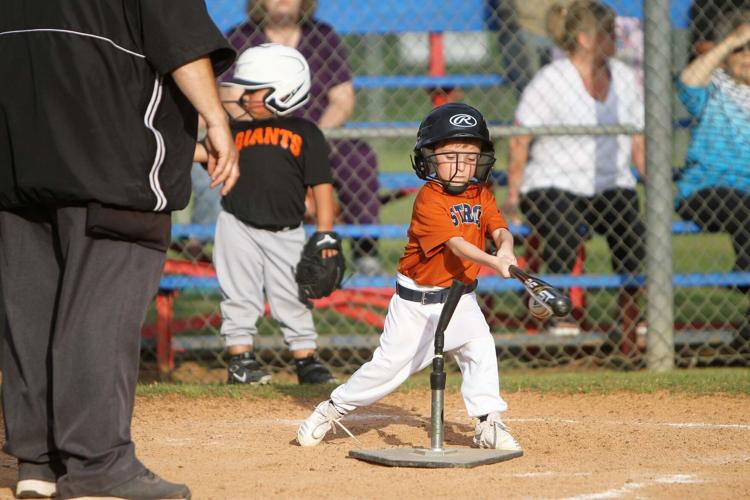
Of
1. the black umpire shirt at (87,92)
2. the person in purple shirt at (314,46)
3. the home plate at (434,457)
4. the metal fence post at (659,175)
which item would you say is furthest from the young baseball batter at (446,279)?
the person in purple shirt at (314,46)

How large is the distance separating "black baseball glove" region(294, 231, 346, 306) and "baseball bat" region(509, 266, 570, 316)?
7.27 ft

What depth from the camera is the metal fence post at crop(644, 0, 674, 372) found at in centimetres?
652

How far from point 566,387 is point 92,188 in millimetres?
3304

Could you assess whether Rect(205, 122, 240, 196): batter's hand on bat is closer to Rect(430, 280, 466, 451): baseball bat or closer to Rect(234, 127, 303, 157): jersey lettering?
Rect(430, 280, 466, 451): baseball bat

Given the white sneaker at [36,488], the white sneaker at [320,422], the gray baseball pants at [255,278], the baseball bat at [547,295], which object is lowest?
the white sneaker at [36,488]

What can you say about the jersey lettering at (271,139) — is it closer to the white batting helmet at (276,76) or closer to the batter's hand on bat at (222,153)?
the white batting helmet at (276,76)

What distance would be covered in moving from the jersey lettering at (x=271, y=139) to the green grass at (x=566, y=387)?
4.07 feet

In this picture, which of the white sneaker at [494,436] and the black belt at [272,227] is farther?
the black belt at [272,227]

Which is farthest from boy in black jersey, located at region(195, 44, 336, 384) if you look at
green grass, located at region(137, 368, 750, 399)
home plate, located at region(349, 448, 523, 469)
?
home plate, located at region(349, 448, 523, 469)

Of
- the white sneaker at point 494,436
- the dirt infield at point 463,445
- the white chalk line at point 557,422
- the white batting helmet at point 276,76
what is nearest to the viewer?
the dirt infield at point 463,445

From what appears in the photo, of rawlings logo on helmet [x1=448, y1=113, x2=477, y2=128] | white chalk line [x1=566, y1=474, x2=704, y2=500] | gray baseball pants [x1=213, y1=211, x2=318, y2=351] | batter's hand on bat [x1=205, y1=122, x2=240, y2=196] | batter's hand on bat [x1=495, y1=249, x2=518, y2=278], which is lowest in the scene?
white chalk line [x1=566, y1=474, x2=704, y2=500]

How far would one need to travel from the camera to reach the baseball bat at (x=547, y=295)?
11.4ft

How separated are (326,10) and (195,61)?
15.5 ft

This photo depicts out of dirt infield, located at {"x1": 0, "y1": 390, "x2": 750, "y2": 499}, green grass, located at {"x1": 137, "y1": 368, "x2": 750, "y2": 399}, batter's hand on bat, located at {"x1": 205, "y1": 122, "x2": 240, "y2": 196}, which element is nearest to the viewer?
batter's hand on bat, located at {"x1": 205, "y1": 122, "x2": 240, "y2": 196}
